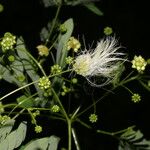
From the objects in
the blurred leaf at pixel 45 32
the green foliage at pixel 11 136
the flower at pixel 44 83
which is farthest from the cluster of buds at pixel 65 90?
the blurred leaf at pixel 45 32

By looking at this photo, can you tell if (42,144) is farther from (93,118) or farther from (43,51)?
(43,51)

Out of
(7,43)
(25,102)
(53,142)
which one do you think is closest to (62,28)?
(7,43)

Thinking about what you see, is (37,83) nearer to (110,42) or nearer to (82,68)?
(82,68)

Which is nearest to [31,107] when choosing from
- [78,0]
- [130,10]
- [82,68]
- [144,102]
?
[82,68]

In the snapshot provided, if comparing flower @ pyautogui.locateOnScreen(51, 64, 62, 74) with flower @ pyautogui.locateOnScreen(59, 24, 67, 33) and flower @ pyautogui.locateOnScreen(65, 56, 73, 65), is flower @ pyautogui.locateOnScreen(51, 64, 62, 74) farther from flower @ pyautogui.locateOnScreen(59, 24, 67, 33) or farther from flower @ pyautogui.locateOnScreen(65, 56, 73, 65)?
flower @ pyautogui.locateOnScreen(59, 24, 67, 33)

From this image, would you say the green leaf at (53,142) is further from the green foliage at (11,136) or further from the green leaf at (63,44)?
the green leaf at (63,44)

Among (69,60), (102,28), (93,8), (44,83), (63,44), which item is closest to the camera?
(44,83)
